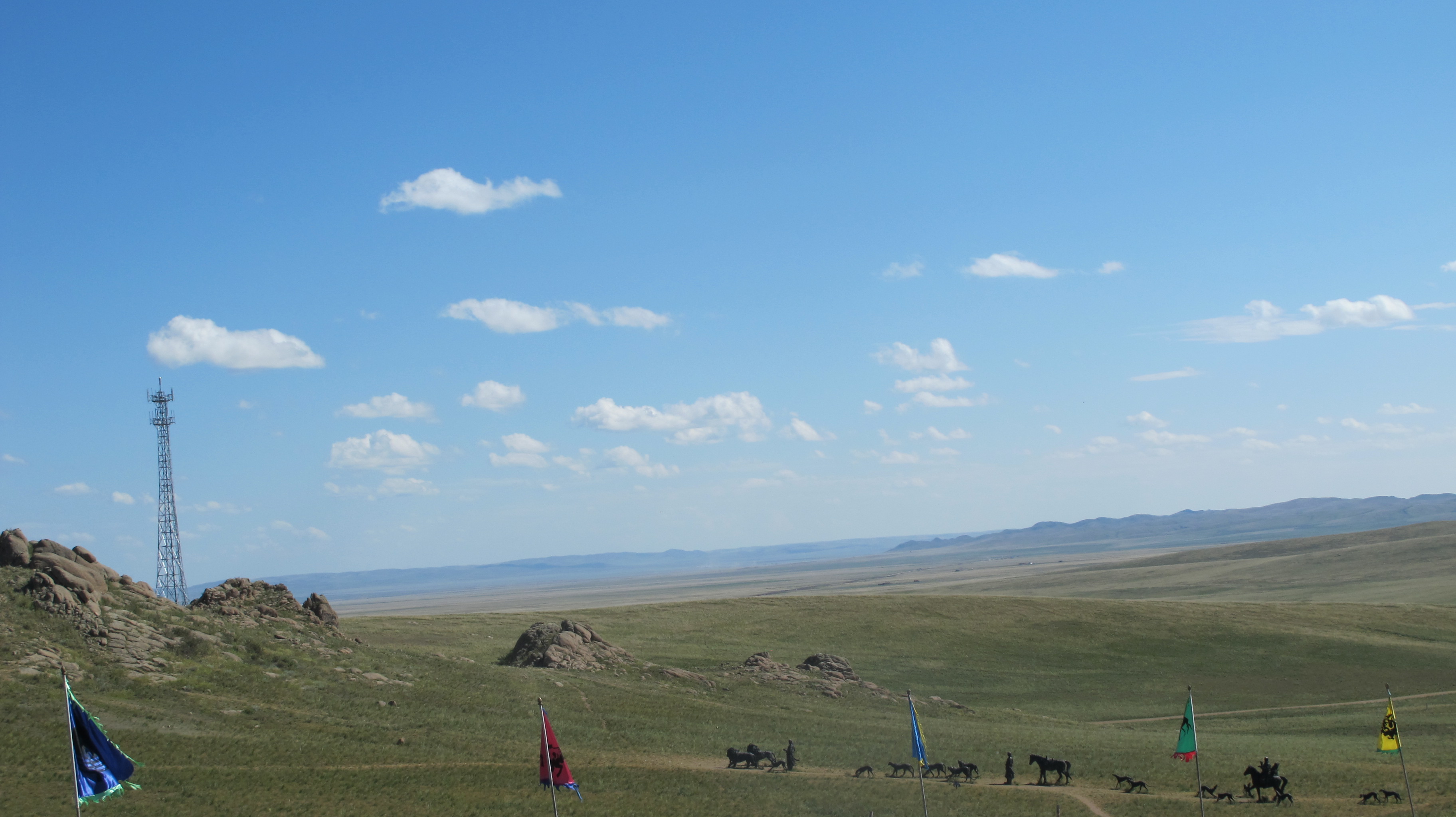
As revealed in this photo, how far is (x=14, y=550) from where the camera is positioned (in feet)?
135

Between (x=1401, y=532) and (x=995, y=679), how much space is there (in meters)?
144

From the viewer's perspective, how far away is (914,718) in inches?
1077

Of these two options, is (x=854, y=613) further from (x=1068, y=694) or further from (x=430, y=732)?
(x=430, y=732)

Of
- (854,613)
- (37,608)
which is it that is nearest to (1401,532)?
(854,613)

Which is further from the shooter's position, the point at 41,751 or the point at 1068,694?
the point at 1068,694

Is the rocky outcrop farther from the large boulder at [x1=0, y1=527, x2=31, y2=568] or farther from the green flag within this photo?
the green flag

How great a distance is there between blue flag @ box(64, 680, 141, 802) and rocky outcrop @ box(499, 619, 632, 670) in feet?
115

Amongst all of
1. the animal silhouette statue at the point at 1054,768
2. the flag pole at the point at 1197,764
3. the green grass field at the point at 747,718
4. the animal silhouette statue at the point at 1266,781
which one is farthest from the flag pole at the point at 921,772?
the animal silhouette statue at the point at 1266,781

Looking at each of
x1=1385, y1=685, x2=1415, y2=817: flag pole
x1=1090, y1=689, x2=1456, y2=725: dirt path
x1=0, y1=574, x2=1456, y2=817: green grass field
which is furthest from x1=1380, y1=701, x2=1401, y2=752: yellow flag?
x1=1090, y1=689, x2=1456, y2=725: dirt path

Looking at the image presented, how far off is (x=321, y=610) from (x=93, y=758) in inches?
1347

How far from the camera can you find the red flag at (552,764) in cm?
2350

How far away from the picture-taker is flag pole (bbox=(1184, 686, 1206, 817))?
26.8 m

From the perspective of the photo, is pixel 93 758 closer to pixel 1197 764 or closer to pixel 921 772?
pixel 921 772

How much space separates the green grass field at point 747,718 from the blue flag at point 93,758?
283 inches
